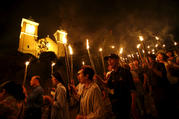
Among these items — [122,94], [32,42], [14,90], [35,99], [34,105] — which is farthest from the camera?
[32,42]

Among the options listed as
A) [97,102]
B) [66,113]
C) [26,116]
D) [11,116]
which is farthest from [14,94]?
[97,102]

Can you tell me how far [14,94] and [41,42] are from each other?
88.2 ft

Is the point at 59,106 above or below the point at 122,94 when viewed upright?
below

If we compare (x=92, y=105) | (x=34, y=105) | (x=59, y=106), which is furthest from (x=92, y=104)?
(x=34, y=105)

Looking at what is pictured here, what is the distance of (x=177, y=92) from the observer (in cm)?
268

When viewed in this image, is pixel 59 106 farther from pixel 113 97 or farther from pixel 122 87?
pixel 122 87

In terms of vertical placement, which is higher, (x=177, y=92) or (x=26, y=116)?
(x=177, y=92)

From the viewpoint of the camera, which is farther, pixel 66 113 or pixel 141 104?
pixel 141 104

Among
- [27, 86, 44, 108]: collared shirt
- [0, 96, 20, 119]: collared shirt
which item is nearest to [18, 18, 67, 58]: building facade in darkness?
[27, 86, 44, 108]: collared shirt

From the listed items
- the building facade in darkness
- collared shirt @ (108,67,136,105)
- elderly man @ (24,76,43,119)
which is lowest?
elderly man @ (24,76,43,119)

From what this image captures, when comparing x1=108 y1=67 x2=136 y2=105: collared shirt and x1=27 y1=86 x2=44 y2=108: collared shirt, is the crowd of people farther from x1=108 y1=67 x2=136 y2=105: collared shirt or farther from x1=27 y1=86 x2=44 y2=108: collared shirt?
x1=27 y1=86 x2=44 y2=108: collared shirt

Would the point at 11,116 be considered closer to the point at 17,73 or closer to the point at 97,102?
the point at 97,102

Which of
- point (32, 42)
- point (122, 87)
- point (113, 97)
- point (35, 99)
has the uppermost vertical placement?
point (32, 42)

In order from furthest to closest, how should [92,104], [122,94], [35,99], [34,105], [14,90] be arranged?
1. [35,99]
2. [34,105]
3. [14,90]
4. [122,94]
5. [92,104]
